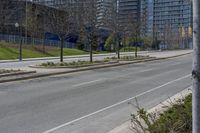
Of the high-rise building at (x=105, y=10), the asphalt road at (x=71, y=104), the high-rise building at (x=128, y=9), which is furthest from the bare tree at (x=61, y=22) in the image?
the high-rise building at (x=128, y=9)

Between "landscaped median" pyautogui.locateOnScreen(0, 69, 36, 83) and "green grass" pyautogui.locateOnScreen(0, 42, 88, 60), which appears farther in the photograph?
"green grass" pyautogui.locateOnScreen(0, 42, 88, 60)

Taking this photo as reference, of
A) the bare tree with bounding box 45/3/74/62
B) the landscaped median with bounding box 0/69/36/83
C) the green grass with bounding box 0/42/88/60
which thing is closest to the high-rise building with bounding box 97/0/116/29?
the bare tree with bounding box 45/3/74/62

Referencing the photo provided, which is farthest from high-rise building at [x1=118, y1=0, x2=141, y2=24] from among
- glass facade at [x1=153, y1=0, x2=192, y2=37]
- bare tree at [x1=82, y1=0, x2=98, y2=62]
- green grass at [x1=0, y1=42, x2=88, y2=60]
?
glass facade at [x1=153, y1=0, x2=192, y2=37]

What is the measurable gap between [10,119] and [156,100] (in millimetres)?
5577

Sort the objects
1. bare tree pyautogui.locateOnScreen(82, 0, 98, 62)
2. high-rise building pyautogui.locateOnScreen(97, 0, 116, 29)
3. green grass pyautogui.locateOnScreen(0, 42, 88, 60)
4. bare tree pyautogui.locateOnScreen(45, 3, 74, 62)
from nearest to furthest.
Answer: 1. bare tree pyautogui.locateOnScreen(45, 3, 74, 62)
2. bare tree pyautogui.locateOnScreen(82, 0, 98, 62)
3. high-rise building pyautogui.locateOnScreen(97, 0, 116, 29)
4. green grass pyautogui.locateOnScreen(0, 42, 88, 60)

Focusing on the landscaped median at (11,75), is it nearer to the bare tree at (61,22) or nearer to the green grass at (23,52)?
the bare tree at (61,22)

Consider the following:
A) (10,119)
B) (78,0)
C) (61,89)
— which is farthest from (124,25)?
(10,119)

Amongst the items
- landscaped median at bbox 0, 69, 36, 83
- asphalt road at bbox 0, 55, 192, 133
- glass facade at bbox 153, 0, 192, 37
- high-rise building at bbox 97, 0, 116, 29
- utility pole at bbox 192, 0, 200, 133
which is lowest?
asphalt road at bbox 0, 55, 192, 133

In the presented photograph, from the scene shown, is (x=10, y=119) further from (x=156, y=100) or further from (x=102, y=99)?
(x=156, y=100)

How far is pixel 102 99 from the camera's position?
14.6m

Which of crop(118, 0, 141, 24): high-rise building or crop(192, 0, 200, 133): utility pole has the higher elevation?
crop(118, 0, 141, 24): high-rise building

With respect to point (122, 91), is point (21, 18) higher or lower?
higher

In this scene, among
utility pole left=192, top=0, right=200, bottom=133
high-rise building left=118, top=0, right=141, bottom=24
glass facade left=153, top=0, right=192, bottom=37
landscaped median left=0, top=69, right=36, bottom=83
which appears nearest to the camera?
utility pole left=192, top=0, right=200, bottom=133

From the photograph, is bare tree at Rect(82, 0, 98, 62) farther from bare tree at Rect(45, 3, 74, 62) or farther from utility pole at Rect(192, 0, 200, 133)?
utility pole at Rect(192, 0, 200, 133)
